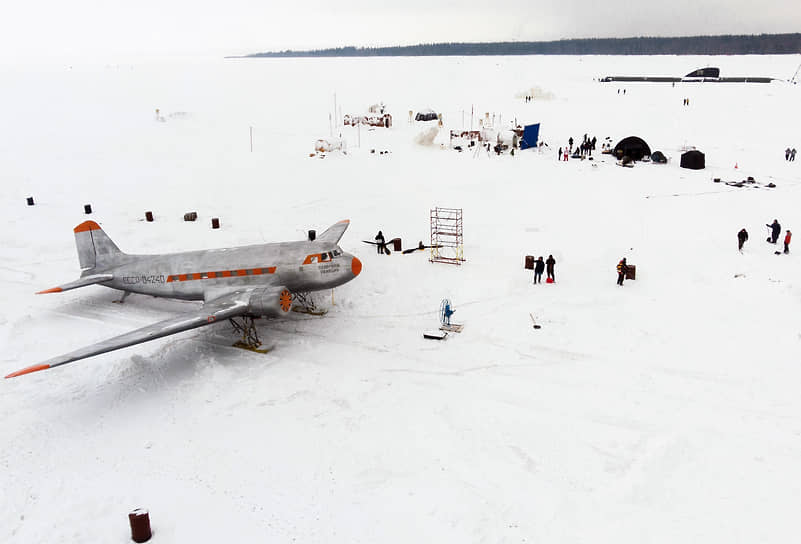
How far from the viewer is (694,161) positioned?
4503 centimetres

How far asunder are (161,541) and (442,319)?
12.8 metres

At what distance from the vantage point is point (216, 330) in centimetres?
2183

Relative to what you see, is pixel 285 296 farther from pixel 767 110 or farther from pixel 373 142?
pixel 767 110

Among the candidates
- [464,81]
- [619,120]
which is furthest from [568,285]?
[464,81]

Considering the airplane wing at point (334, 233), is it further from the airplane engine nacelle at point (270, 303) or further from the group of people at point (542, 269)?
the group of people at point (542, 269)

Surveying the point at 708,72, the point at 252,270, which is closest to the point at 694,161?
the point at 252,270

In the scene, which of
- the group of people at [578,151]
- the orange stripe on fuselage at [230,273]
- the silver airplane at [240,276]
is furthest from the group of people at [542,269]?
the group of people at [578,151]

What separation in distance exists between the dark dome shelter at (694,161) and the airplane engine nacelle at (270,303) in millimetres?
39626

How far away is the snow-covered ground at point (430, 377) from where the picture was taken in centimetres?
1254

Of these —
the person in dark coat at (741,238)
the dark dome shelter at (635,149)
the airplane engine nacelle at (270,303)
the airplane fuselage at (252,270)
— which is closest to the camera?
the airplane engine nacelle at (270,303)

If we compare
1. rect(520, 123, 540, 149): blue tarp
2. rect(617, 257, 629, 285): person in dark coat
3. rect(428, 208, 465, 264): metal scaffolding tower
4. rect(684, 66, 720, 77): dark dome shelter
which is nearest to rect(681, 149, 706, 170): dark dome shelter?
rect(520, 123, 540, 149): blue tarp

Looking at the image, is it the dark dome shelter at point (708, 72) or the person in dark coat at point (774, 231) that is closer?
the person in dark coat at point (774, 231)

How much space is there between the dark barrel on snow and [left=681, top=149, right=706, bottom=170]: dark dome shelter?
4730 centimetres

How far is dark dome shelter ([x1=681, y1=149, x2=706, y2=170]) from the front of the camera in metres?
45.0
